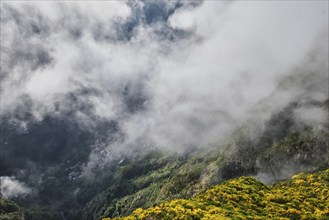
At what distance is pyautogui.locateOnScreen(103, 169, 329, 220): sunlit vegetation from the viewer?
4542 inches

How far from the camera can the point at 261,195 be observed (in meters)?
148

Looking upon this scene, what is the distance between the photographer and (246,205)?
437 ft

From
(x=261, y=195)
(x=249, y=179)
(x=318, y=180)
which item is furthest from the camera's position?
(x=318, y=180)

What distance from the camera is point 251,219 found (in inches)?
4621

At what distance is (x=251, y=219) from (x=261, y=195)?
1283 inches

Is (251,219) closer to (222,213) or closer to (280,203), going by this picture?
(222,213)

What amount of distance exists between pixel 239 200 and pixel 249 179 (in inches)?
1270

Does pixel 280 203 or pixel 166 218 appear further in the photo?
pixel 280 203

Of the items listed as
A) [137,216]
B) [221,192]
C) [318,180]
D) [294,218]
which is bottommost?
[294,218]

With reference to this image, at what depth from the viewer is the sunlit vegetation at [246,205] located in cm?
11538

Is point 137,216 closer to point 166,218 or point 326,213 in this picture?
point 166,218

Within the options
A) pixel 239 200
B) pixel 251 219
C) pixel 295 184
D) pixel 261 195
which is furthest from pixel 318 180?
pixel 251 219

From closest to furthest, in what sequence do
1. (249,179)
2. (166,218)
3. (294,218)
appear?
(166,218)
(294,218)
(249,179)

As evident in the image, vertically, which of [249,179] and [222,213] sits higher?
[249,179]
